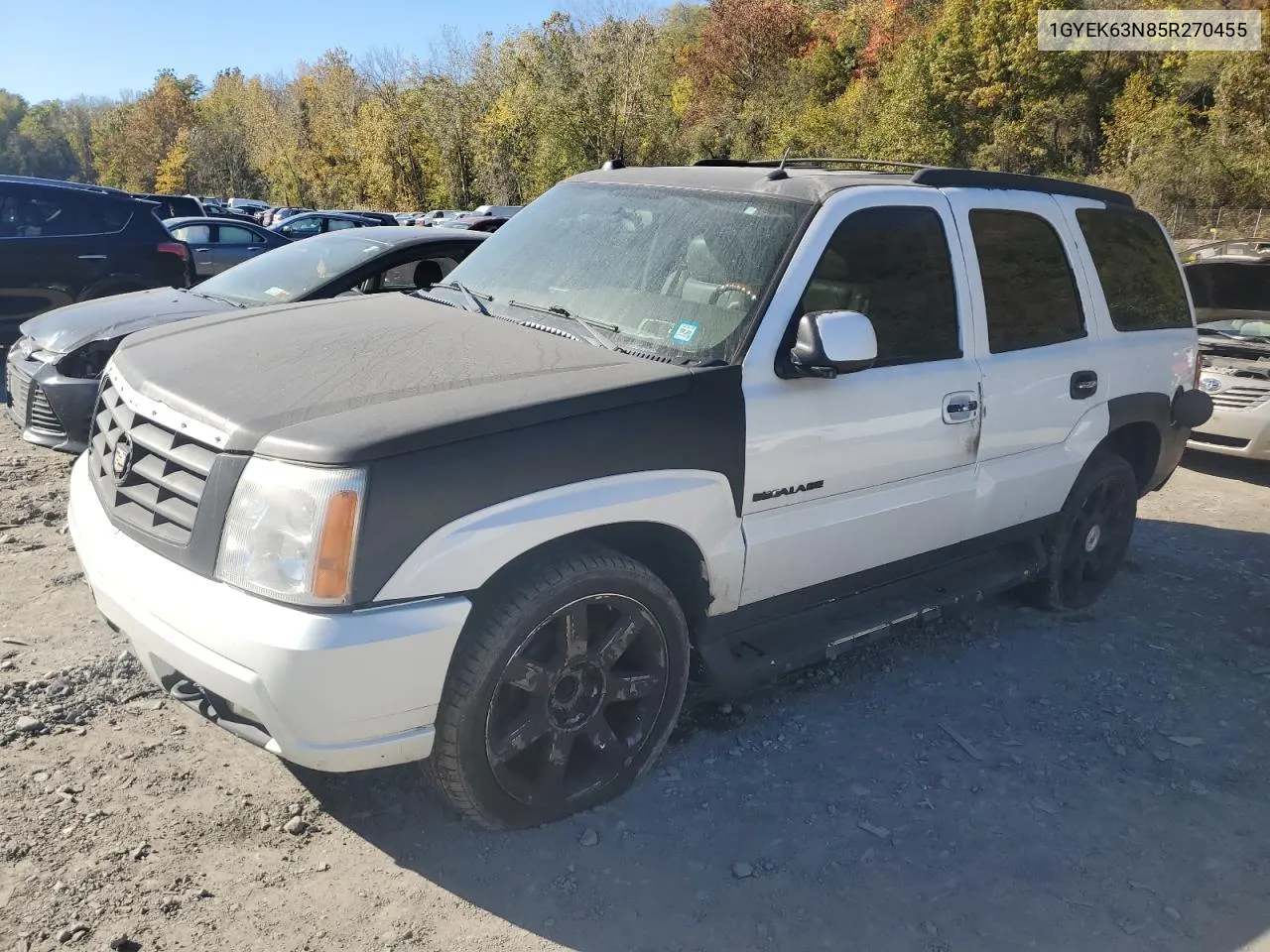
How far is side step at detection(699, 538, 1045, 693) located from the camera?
11.4 feet

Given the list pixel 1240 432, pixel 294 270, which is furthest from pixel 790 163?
pixel 1240 432

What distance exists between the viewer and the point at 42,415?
19.5 feet

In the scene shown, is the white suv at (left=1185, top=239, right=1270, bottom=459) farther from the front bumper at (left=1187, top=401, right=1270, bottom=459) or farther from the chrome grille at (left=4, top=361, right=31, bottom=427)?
the chrome grille at (left=4, top=361, right=31, bottom=427)

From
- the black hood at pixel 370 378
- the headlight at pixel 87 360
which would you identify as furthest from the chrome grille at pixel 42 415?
the black hood at pixel 370 378

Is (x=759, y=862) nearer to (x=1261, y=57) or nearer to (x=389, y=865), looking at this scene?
(x=389, y=865)

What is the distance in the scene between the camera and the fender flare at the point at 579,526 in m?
2.60

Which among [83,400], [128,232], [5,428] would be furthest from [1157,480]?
[128,232]

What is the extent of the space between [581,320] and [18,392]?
173 inches

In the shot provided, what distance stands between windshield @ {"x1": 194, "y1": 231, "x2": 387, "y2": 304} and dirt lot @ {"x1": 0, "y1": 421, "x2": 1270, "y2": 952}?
2609 millimetres

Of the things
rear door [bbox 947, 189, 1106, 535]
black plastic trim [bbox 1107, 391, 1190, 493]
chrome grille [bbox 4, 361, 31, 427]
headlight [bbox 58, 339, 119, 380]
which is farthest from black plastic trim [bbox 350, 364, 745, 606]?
chrome grille [bbox 4, 361, 31, 427]

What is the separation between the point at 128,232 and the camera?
967 cm

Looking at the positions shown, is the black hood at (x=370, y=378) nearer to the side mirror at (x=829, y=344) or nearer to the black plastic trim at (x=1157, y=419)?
the side mirror at (x=829, y=344)

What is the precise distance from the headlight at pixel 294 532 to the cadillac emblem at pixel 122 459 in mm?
615

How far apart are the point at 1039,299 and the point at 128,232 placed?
8531mm
